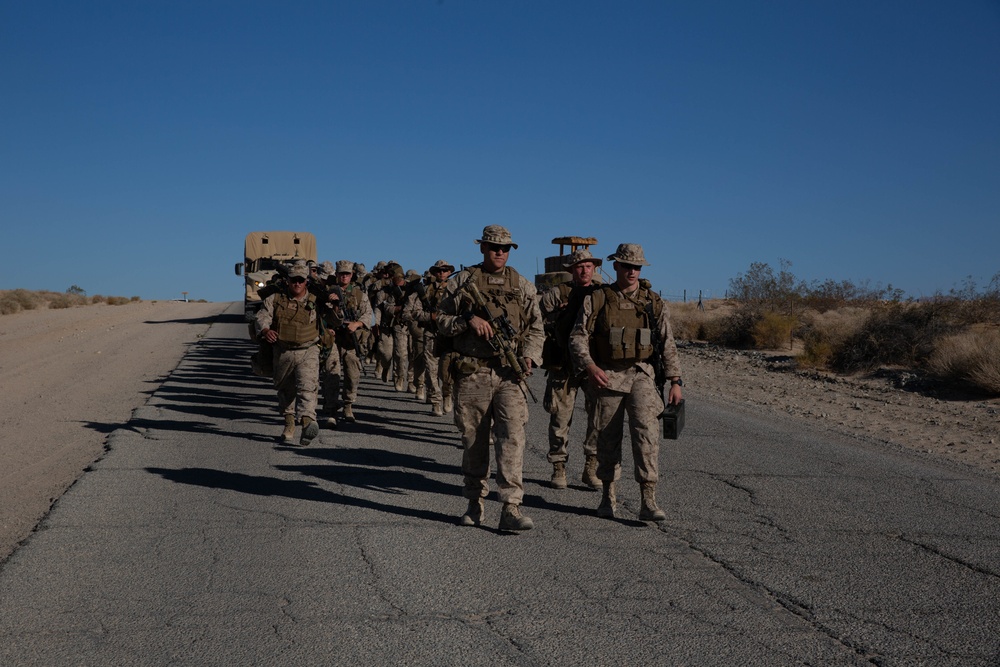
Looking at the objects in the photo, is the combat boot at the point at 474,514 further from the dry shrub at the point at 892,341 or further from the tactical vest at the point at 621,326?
the dry shrub at the point at 892,341

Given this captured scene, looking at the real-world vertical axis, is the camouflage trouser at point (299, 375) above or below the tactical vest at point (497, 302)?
below

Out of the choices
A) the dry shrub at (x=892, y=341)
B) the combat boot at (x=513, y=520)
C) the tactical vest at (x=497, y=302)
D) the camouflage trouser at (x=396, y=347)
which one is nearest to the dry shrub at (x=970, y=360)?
the dry shrub at (x=892, y=341)

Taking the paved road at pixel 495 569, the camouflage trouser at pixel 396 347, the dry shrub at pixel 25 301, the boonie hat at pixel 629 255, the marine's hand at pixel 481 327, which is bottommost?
the paved road at pixel 495 569

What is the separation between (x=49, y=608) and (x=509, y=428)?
293 cm

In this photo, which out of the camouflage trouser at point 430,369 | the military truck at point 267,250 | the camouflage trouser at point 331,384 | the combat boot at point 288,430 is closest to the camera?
the combat boot at point 288,430

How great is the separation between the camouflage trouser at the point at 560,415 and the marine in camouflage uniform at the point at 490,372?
1.22m

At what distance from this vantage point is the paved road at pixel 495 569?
4.22 metres

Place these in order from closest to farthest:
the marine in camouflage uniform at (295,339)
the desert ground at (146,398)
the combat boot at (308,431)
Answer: the desert ground at (146,398) < the combat boot at (308,431) < the marine in camouflage uniform at (295,339)

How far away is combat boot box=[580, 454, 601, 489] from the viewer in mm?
7844

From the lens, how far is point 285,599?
483 cm

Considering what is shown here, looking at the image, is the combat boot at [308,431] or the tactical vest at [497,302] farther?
the combat boot at [308,431]

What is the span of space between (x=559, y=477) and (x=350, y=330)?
12.9 feet

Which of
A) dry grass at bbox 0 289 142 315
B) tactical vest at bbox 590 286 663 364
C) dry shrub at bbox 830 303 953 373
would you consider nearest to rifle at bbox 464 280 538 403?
tactical vest at bbox 590 286 663 364

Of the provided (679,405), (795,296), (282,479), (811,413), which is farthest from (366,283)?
(795,296)
